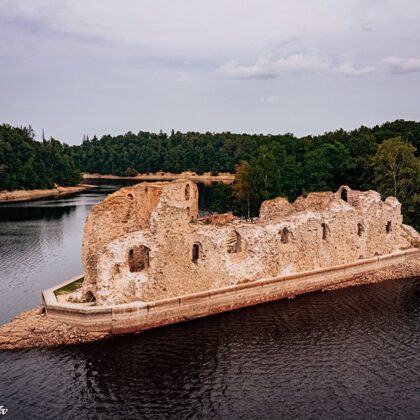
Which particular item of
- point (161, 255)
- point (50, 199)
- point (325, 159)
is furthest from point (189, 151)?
point (161, 255)

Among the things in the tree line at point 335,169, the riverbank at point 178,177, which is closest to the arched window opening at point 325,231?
the tree line at point 335,169

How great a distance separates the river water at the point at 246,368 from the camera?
1833 centimetres

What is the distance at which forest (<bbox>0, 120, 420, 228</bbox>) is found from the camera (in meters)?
47.7

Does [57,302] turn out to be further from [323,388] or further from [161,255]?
[323,388]

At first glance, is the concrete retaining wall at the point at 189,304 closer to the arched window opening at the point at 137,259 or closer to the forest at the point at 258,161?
the arched window opening at the point at 137,259

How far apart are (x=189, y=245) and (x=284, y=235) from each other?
7.08 meters

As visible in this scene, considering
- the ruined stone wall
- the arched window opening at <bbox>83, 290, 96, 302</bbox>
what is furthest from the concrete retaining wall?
the arched window opening at <bbox>83, 290, 96, 302</bbox>

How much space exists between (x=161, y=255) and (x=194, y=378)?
288 inches

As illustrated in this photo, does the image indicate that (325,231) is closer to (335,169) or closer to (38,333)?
(38,333)

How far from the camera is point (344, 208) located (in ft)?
109

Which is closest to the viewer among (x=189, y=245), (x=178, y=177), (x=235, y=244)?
(x=189, y=245)

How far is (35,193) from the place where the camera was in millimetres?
100375

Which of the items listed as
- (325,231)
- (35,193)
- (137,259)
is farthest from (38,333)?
(35,193)

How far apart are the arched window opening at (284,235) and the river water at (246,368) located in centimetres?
358
